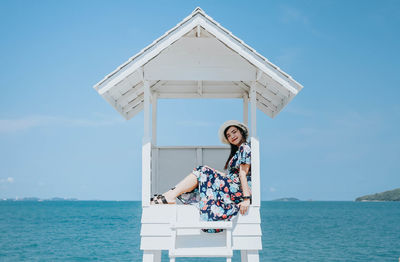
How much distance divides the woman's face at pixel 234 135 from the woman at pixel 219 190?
0.46 feet

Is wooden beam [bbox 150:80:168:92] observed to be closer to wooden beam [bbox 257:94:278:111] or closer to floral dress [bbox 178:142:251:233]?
wooden beam [bbox 257:94:278:111]

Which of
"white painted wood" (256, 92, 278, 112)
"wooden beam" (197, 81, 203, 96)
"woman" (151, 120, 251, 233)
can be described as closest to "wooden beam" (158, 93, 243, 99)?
"wooden beam" (197, 81, 203, 96)

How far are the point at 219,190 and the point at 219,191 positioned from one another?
0.01 meters

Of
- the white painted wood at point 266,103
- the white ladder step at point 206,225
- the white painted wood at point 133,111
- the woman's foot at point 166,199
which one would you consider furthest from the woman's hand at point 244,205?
the white painted wood at point 133,111

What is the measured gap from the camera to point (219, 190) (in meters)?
6.49

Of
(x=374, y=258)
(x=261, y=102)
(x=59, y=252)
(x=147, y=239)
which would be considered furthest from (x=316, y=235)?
(x=147, y=239)

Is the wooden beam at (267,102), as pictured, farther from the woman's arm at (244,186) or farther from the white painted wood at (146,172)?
the white painted wood at (146,172)

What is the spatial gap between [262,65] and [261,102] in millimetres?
2725

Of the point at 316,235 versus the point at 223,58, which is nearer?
the point at 223,58

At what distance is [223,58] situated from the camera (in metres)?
7.16

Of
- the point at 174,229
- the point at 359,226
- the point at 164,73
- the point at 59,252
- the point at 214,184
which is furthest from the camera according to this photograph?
the point at 359,226

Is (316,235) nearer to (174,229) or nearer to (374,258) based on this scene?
(374,258)

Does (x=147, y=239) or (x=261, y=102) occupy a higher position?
(x=261, y=102)

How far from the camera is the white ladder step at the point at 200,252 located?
5.85 metres
